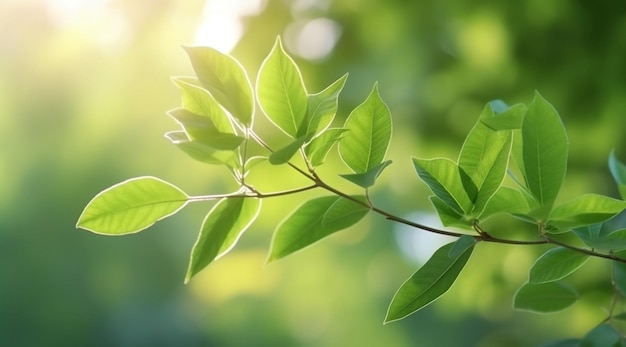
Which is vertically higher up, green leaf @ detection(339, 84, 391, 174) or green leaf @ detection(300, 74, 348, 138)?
green leaf @ detection(300, 74, 348, 138)

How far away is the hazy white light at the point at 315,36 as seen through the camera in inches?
43.6

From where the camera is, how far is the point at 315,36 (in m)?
1.12

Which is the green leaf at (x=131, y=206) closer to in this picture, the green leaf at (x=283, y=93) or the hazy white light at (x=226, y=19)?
the green leaf at (x=283, y=93)

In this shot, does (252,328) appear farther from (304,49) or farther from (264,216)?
(304,49)

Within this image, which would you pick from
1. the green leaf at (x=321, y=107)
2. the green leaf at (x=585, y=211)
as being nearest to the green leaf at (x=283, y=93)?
the green leaf at (x=321, y=107)

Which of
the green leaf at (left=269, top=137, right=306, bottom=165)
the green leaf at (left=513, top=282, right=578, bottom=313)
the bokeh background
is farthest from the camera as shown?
the bokeh background

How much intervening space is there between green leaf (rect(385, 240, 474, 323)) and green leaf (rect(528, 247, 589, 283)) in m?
0.04

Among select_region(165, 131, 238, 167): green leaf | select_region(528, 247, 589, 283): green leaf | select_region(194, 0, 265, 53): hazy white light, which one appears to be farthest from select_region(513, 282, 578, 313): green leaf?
select_region(194, 0, 265, 53): hazy white light

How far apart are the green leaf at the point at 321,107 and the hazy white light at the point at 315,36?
82 centimetres

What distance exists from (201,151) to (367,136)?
0.25 ft

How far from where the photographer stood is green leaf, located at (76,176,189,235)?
11.3 inches

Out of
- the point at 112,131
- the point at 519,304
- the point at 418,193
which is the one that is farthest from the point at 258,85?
the point at 112,131

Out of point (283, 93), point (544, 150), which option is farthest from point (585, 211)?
point (283, 93)

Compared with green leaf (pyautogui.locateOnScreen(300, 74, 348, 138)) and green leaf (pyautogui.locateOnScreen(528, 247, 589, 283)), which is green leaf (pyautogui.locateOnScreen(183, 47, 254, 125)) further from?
green leaf (pyautogui.locateOnScreen(528, 247, 589, 283))
